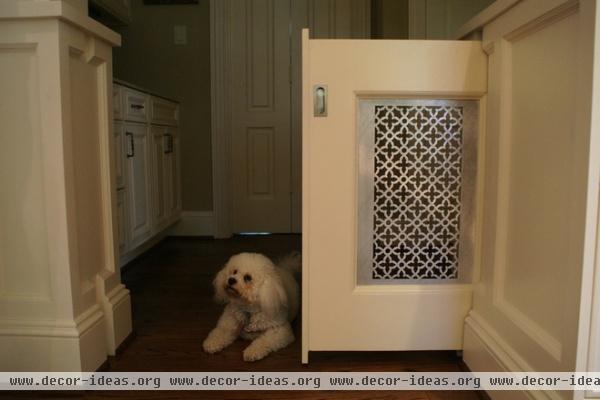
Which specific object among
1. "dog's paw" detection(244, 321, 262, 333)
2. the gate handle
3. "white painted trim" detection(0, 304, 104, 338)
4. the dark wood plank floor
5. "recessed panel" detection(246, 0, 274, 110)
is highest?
"recessed panel" detection(246, 0, 274, 110)

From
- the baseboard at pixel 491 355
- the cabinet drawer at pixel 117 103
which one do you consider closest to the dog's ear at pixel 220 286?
the baseboard at pixel 491 355

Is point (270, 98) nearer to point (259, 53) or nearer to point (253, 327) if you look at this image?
point (259, 53)

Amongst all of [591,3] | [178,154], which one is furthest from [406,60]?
[178,154]

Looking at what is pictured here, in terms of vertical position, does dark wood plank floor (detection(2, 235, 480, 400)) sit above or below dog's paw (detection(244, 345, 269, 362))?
below

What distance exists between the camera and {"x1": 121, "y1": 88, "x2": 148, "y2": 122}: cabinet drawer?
2.11 metres

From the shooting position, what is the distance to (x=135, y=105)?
2.24 metres

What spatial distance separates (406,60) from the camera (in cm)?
126

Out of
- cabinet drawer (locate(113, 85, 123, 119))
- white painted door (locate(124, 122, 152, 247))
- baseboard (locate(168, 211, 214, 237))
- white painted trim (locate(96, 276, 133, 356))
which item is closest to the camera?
white painted trim (locate(96, 276, 133, 356))

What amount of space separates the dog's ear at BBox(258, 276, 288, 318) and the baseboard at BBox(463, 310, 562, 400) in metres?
0.57

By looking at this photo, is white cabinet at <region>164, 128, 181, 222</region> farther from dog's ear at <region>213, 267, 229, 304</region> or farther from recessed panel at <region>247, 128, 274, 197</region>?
dog's ear at <region>213, 267, 229, 304</region>

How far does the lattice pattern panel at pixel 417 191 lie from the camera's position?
1312 mm

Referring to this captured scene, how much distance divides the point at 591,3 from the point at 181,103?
111 inches

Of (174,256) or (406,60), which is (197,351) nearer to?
(406,60)

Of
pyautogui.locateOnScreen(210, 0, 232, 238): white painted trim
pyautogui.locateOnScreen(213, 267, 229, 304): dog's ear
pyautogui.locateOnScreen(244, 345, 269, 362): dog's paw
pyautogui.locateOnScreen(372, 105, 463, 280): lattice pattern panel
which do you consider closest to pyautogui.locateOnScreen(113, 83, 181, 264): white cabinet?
pyautogui.locateOnScreen(210, 0, 232, 238): white painted trim
